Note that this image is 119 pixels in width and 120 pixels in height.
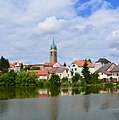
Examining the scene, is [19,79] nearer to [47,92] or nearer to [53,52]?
[47,92]

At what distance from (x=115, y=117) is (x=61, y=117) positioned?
3630 mm

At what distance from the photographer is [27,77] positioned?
87.3 m

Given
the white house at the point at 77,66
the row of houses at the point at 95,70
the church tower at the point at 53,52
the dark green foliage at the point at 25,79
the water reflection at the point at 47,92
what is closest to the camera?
the water reflection at the point at 47,92

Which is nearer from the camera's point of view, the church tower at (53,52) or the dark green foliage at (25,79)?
the dark green foliage at (25,79)

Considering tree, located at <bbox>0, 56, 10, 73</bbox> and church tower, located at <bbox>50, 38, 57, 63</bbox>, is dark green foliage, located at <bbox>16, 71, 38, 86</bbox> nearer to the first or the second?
tree, located at <bbox>0, 56, 10, 73</bbox>

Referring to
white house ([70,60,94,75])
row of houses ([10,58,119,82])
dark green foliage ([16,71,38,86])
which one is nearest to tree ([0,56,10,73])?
row of houses ([10,58,119,82])

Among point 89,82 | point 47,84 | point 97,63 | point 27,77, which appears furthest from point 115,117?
point 97,63

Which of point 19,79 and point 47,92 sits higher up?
point 19,79

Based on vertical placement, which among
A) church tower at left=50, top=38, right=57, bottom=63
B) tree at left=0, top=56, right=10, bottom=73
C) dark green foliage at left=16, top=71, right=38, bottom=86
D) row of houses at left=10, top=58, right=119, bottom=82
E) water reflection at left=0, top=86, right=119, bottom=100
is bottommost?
water reflection at left=0, top=86, right=119, bottom=100

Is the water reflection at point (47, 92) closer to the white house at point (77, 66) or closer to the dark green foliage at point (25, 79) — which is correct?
the dark green foliage at point (25, 79)

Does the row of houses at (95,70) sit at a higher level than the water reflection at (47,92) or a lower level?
higher

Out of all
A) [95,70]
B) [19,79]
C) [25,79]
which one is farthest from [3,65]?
[95,70]

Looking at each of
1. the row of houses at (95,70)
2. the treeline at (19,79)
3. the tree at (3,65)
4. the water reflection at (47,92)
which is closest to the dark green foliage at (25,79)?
the treeline at (19,79)

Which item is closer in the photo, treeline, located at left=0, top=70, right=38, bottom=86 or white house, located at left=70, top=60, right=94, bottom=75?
treeline, located at left=0, top=70, right=38, bottom=86
